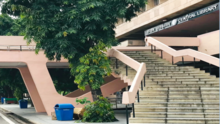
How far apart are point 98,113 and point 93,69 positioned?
2073mm

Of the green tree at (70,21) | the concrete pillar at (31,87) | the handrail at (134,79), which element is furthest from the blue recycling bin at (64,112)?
the concrete pillar at (31,87)

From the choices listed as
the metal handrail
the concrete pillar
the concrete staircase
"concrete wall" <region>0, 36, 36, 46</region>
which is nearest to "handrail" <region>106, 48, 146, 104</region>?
the concrete staircase

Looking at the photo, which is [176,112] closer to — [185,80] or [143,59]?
[185,80]

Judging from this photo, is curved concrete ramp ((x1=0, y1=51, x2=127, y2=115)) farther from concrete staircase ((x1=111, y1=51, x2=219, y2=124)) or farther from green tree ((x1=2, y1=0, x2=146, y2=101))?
concrete staircase ((x1=111, y1=51, x2=219, y2=124))

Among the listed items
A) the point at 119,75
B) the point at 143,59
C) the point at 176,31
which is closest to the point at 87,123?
the point at 119,75

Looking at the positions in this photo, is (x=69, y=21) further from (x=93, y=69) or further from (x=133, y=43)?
(x=133, y=43)

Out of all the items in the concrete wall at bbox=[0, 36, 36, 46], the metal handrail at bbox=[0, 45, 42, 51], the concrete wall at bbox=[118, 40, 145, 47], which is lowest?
the metal handrail at bbox=[0, 45, 42, 51]

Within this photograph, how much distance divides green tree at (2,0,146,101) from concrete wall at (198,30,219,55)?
5.49m

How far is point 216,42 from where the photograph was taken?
21016mm

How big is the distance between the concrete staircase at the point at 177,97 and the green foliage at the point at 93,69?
1414 mm

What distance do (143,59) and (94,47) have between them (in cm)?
404

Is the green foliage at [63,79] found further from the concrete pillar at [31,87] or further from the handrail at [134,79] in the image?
the handrail at [134,79]

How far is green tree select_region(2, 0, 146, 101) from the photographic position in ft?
56.5

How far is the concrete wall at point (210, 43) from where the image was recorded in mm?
20938
